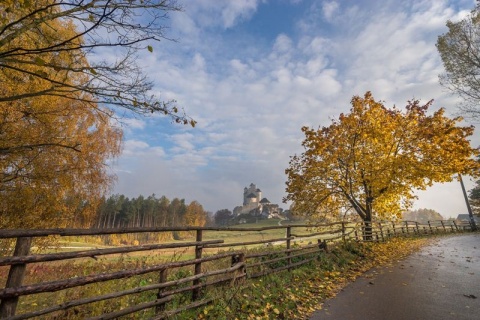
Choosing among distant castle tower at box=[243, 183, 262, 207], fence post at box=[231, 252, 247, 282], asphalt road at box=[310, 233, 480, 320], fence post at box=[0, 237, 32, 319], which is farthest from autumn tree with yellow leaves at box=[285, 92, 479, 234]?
distant castle tower at box=[243, 183, 262, 207]

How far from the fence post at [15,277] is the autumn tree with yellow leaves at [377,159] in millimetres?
15096

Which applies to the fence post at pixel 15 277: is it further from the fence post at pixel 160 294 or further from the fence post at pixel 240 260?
the fence post at pixel 240 260

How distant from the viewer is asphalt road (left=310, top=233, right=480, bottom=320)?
17.7 feet

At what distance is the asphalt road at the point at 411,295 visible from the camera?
541cm

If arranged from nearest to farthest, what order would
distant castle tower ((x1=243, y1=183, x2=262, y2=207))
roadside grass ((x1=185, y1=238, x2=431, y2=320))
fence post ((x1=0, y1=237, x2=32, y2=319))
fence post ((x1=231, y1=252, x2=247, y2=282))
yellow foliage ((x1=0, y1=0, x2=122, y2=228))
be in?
fence post ((x1=0, y1=237, x2=32, y2=319))
roadside grass ((x1=185, y1=238, x2=431, y2=320))
fence post ((x1=231, y1=252, x2=247, y2=282))
yellow foliage ((x1=0, y1=0, x2=122, y2=228))
distant castle tower ((x1=243, y1=183, x2=262, y2=207))

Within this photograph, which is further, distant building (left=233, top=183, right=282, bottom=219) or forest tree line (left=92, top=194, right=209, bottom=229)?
distant building (left=233, top=183, right=282, bottom=219)

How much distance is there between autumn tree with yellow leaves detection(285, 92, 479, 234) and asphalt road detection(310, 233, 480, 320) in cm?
632

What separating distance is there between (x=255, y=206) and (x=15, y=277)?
140170 mm

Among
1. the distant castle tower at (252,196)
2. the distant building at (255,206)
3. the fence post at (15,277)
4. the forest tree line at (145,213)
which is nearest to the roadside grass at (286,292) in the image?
the fence post at (15,277)

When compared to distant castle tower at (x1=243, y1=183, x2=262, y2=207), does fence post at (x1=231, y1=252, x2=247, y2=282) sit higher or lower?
lower

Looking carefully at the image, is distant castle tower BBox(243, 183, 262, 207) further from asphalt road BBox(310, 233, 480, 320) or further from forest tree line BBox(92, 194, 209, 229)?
asphalt road BBox(310, 233, 480, 320)

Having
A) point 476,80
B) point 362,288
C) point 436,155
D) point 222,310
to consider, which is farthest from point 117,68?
point 436,155

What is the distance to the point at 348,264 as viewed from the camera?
10406 mm

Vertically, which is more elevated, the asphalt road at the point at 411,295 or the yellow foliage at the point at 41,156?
the yellow foliage at the point at 41,156
